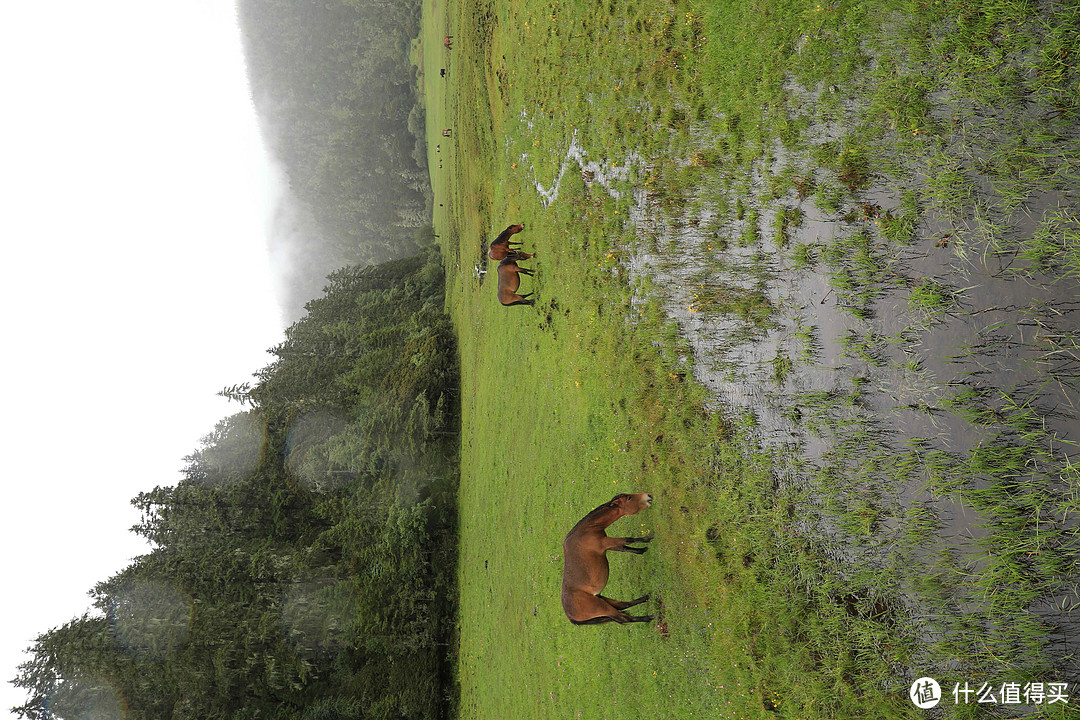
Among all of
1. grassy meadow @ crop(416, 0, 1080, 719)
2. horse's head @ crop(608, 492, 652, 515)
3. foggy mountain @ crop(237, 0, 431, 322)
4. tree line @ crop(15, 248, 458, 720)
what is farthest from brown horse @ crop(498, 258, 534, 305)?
foggy mountain @ crop(237, 0, 431, 322)

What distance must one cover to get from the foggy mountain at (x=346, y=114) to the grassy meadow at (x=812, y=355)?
2879cm

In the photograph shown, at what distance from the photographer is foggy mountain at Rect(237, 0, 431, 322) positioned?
4672 centimetres

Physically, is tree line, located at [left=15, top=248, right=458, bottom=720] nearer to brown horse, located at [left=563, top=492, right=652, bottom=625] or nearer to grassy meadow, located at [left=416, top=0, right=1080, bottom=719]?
grassy meadow, located at [left=416, top=0, right=1080, bottom=719]

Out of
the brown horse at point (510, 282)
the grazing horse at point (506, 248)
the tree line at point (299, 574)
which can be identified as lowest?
the tree line at point (299, 574)

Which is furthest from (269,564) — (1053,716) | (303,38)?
(303,38)

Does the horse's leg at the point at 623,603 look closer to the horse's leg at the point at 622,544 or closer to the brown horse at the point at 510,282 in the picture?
the horse's leg at the point at 622,544

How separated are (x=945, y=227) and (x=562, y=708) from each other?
424 inches

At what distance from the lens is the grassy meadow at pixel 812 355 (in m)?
5.67

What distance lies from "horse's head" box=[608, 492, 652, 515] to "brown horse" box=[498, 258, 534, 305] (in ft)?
23.8

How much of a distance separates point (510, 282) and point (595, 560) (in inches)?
323

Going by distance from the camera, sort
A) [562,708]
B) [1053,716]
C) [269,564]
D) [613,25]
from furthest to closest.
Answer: [269,564] < [613,25] < [562,708] < [1053,716]

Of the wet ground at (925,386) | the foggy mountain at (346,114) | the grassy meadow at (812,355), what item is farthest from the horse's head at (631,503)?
the foggy mountain at (346,114)

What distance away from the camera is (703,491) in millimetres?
8586

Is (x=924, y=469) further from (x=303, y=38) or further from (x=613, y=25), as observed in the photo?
(x=303, y=38)
